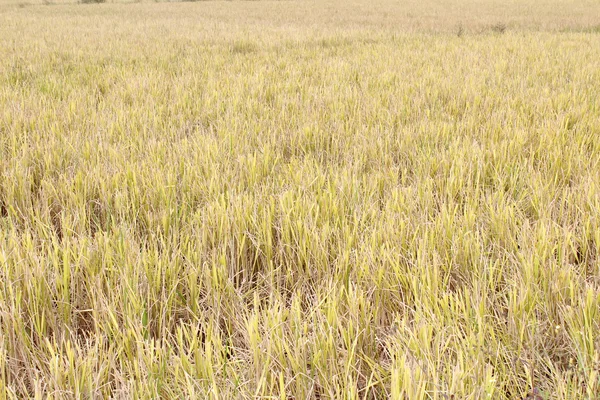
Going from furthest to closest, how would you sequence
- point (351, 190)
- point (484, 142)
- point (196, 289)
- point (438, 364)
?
point (484, 142) → point (351, 190) → point (196, 289) → point (438, 364)

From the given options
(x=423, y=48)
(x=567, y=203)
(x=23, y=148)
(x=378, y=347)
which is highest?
(x=423, y=48)

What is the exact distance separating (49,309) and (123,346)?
0.25 metres

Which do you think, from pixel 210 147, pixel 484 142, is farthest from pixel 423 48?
pixel 210 147

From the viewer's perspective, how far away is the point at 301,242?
3.82 ft

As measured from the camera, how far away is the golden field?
2.43ft

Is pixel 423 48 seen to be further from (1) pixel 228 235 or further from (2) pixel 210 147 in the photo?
(1) pixel 228 235

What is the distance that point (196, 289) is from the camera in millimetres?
998

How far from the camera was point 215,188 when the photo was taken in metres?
1.51

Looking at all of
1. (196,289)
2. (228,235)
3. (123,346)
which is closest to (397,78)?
(228,235)

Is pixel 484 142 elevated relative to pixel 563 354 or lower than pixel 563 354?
elevated

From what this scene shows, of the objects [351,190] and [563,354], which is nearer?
[563,354]

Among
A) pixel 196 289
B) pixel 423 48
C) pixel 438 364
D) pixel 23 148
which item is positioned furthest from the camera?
pixel 423 48

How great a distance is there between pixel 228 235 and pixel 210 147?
75 cm

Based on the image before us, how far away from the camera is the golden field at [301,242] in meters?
0.74
